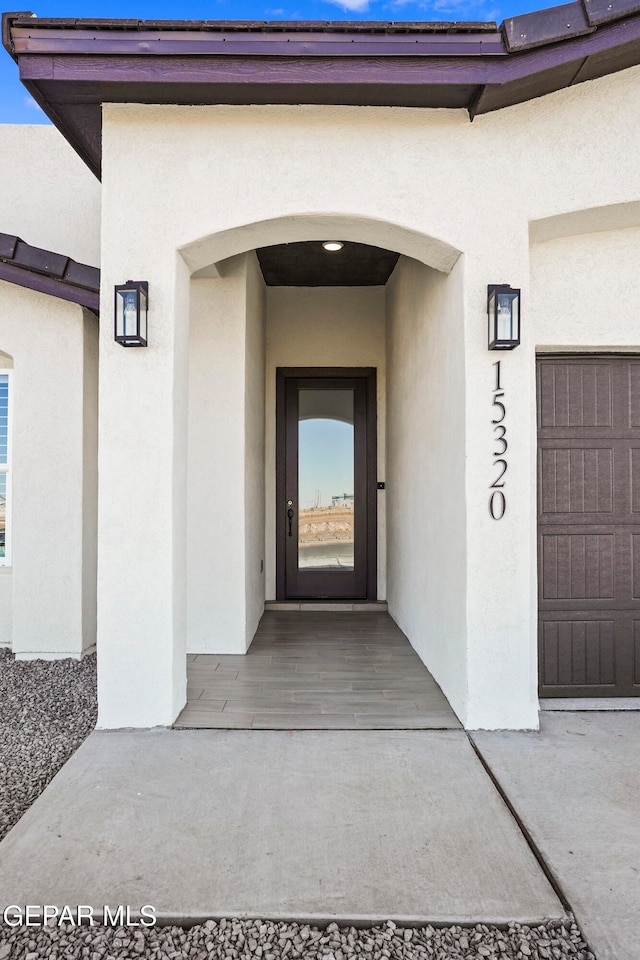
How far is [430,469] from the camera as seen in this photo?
13.9ft

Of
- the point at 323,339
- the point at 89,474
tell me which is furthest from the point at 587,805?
the point at 323,339

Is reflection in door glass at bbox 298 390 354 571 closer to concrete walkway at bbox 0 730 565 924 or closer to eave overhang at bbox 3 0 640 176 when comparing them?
concrete walkway at bbox 0 730 565 924

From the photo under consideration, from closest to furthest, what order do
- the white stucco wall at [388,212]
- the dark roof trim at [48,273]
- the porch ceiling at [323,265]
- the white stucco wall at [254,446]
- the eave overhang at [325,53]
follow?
the eave overhang at [325,53] < the white stucco wall at [388,212] < the dark roof trim at [48,273] < the white stucco wall at [254,446] < the porch ceiling at [323,265]

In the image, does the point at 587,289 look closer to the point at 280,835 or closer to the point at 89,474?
the point at 280,835

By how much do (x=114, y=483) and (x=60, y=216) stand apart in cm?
326

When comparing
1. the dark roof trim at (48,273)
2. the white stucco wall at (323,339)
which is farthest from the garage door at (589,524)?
the dark roof trim at (48,273)

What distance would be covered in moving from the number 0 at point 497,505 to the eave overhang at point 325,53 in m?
2.19

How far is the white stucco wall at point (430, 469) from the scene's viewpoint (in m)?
3.46

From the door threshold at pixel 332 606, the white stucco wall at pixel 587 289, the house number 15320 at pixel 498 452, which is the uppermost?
the white stucco wall at pixel 587 289

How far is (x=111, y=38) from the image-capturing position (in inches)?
115

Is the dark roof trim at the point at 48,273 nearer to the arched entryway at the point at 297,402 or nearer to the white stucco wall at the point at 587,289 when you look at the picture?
the arched entryway at the point at 297,402

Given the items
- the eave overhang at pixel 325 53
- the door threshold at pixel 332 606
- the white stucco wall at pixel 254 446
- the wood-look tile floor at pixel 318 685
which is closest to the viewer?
the eave overhang at pixel 325 53

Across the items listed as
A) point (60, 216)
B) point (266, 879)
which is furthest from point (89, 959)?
point (60, 216)

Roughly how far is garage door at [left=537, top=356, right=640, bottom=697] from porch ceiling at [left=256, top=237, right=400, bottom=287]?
2.43m
